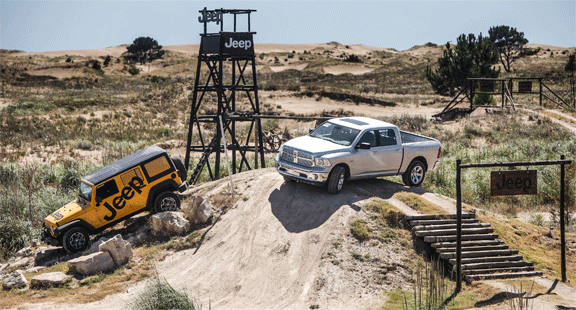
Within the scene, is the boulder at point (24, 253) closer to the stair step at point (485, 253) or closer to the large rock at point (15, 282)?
the large rock at point (15, 282)

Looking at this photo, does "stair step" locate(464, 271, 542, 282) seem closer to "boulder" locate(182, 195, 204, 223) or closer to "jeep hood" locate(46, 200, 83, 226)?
"boulder" locate(182, 195, 204, 223)

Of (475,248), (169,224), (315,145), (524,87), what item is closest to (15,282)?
(169,224)

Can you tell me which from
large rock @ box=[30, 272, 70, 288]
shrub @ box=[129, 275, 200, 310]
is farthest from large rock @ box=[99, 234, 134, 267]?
shrub @ box=[129, 275, 200, 310]

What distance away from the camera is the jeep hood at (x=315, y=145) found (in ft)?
44.1

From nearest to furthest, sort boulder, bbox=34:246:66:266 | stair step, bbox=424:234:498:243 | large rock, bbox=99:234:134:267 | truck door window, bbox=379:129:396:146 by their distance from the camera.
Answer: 1. stair step, bbox=424:234:498:243
2. large rock, bbox=99:234:134:267
3. boulder, bbox=34:246:66:266
4. truck door window, bbox=379:129:396:146

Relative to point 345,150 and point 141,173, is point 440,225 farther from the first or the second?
point 141,173

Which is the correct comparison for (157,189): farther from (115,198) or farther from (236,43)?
(236,43)

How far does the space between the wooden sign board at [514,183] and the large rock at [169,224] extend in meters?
8.02

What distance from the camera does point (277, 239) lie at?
1223cm

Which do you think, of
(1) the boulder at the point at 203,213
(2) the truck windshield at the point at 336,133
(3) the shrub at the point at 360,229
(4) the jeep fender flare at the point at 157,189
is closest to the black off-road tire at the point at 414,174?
(2) the truck windshield at the point at 336,133

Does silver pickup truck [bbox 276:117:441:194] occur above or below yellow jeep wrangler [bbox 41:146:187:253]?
above

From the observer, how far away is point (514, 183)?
1077 centimetres

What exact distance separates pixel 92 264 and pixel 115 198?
8.98 ft

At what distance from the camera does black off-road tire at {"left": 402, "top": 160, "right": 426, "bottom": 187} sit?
15144 mm
